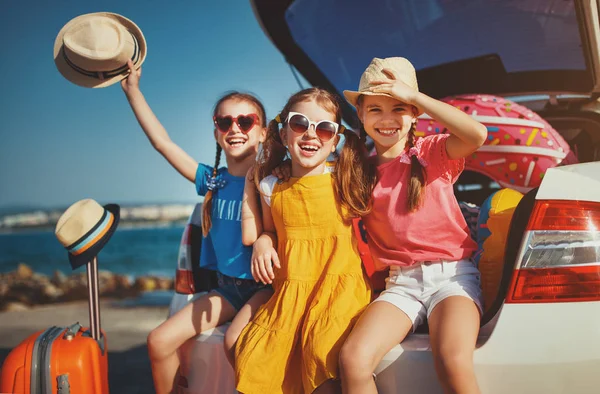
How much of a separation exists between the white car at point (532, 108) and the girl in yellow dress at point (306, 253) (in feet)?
0.65

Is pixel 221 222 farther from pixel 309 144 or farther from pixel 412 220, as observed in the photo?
pixel 412 220

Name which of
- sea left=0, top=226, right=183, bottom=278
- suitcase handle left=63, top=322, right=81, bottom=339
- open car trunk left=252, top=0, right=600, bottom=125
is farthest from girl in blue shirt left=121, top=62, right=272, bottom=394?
sea left=0, top=226, right=183, bottom=278

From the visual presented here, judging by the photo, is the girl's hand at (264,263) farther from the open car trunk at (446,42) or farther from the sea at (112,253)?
the sea at (112,253)

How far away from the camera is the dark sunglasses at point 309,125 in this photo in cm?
182

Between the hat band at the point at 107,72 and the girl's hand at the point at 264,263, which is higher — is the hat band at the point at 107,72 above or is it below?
above

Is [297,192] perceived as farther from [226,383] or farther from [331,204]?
[226,383]

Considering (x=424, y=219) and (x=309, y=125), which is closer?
(x=424, y=219)

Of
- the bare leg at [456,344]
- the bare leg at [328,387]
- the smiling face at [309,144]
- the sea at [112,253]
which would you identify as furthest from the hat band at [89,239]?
the sea at [112,253]

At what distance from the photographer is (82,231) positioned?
1.92 meters

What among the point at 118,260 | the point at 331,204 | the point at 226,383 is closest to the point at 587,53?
the point at 331,204

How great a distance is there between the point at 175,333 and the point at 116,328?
3.95 meters

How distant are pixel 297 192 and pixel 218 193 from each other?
0.50 metres

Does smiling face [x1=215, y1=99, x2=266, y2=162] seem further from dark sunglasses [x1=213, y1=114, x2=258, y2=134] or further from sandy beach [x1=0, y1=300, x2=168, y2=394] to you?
sandy beach [x1=0, y1=300, x2=168, y2=394]

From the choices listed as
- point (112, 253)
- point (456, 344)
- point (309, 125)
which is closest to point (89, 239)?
point (309, 125)
